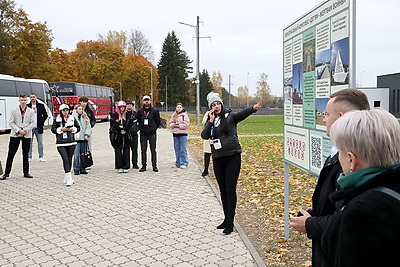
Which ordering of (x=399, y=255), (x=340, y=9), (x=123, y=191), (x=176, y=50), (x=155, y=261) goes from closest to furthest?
1. (x=399, y=255)
2. (x=340, y=9)
3. (x=155, y=261)
4. (x=123, y=191)
5. (x=176, y=50)

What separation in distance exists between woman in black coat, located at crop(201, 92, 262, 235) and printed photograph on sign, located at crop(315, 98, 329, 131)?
1.48m

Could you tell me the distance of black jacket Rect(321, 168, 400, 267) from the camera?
5.27 ft

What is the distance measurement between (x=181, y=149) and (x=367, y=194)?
10418 millimetres

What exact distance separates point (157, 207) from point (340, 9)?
16.2ft

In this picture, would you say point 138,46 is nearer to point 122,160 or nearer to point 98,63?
point 98,63

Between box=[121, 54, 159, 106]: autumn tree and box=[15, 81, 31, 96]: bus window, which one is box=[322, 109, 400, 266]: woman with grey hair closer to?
box=[15, 81, 31, 96]: bus window

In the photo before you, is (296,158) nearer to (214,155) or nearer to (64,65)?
(214,155)

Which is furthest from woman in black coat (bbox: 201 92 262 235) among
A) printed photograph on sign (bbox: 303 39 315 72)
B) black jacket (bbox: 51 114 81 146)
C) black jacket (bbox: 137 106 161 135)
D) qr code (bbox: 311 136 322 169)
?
black jacket (bbox: 137 106 161 135)

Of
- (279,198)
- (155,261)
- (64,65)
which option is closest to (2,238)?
(155,261)

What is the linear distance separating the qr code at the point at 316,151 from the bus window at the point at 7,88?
2635 cm

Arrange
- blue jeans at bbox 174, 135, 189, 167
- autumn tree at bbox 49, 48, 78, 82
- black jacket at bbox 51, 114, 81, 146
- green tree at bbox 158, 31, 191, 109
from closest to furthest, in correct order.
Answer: black jacket at bbox 51, 114, 81, 146
blue jeans at bbox 174, 135, 189, 167
autumn tree at bbox 49, 48, 78, 82
green tree at bbox 158, 31, 191, 109

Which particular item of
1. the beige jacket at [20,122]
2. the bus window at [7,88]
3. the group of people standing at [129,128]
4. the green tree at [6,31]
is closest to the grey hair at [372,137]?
the group of people standing at [129,128]

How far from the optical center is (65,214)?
7121 millimetres

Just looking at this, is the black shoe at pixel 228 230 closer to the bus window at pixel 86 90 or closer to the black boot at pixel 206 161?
the black boot at pixel 206 161
